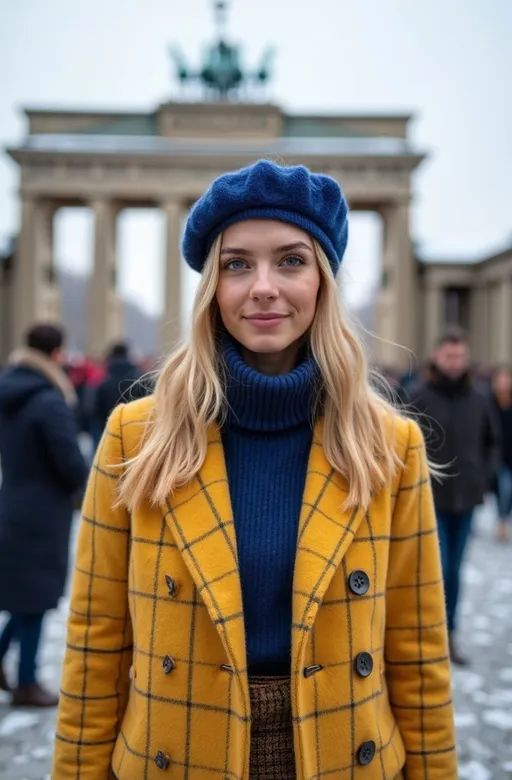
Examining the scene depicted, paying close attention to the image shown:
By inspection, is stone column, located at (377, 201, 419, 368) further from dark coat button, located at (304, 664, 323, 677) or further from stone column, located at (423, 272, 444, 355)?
dark coat button, located at (304, 664, 323, 677)

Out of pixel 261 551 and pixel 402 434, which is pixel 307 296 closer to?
pixel 402 434

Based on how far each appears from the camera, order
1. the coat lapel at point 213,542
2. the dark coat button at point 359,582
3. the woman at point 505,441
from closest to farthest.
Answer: the coat lapel at point 213,542 < the dark coat button at point 359,582 < the woman at point 505,441

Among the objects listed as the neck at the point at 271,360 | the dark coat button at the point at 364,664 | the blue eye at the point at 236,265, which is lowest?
the dark coat button at the point at 364,664

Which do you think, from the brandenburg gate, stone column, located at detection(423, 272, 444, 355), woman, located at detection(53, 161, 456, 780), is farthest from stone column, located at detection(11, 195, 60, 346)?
woman, located at detection(53, 161, 456, 780)

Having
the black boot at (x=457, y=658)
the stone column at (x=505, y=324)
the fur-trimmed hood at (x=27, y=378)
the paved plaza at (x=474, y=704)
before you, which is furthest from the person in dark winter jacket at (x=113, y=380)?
the stone column at (x=505, y=324)

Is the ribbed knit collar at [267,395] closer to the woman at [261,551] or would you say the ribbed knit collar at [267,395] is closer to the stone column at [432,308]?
the woman at [261,551]

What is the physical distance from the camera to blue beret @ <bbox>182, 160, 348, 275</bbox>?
6.03 feet

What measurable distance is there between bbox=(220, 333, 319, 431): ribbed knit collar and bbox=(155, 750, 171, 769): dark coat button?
0.92 m

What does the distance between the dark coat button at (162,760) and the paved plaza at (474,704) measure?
2.54 metres

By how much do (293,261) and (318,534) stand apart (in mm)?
770

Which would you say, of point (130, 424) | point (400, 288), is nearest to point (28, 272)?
point (400, 288)

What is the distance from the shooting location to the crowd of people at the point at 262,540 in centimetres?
178

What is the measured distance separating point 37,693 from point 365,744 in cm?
360

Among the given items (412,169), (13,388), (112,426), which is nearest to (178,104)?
(412,169)
